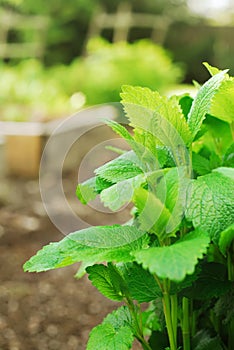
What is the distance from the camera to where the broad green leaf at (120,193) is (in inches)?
32.7

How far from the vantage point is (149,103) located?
3.04 feet

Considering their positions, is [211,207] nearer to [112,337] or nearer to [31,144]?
[112,337]

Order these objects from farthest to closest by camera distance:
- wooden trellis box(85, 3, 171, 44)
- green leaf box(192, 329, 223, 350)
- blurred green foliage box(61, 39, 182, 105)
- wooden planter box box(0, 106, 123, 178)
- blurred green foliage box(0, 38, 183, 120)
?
→ 1. wooden trellis box(85, 3, 171, 44)
2. blurred green foliage box(61, 39, 182, 105)
3. blurred green foliage box(0, 38, 183, 120)
4. wooden planter box box(0, 106, 123, 178)
5. green leaf box(192, 329, 223, 350)

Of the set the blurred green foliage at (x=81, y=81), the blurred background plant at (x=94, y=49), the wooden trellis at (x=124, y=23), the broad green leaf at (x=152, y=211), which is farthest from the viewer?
the wooden trellis at (x=124, y=23)

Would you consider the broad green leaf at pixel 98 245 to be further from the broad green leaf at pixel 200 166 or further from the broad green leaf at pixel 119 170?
the broad green leaf at pixel 200 166

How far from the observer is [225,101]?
992mm

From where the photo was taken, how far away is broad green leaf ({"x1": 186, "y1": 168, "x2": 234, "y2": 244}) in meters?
0.83

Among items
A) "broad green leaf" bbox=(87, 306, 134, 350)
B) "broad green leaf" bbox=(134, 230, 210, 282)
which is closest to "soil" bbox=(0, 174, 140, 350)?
"broad green leaf" bbox=(87, 306, 134, 350)

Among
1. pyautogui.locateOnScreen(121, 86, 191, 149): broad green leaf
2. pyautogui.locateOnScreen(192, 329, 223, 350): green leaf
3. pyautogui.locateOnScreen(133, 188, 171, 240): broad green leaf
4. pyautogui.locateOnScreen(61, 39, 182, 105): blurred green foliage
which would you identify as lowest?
pyautogui.locateOnScreen(61, 39, 182, 105): blurred green foliage

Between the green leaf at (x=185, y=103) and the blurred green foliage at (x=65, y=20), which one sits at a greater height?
the green leaf at (x=185, y=103)

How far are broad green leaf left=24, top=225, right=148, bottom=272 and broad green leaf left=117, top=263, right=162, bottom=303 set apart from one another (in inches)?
4.3

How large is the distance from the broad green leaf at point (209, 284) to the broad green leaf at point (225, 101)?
0.26 meters

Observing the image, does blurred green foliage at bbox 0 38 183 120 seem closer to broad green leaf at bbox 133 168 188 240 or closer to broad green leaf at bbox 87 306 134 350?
broad green leaf at bbox 87 306 134 350

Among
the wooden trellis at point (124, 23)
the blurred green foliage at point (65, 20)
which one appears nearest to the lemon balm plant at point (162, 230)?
the wooden trellis at point (124, 23)
